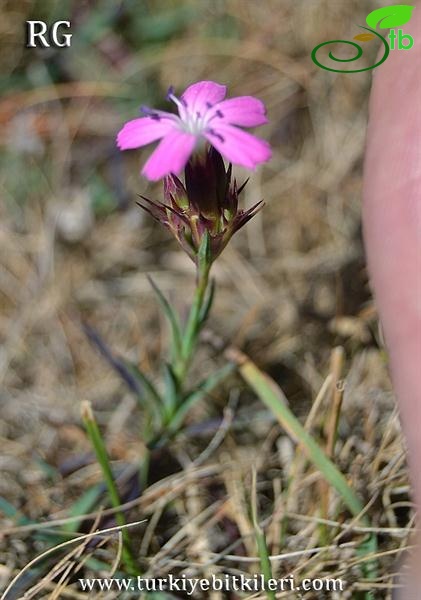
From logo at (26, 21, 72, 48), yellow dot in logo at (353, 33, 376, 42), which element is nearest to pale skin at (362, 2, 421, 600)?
yellow dot in logo at (353, 33, 376, 42)

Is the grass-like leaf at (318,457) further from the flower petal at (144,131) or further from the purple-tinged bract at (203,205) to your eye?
the flower petal at (144,131)

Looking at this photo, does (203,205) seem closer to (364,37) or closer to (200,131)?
(200,131)

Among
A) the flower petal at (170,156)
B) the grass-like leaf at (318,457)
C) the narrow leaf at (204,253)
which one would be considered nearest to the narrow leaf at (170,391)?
the grass-like leaf at (318,457)

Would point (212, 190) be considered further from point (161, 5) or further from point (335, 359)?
point (161, 5)

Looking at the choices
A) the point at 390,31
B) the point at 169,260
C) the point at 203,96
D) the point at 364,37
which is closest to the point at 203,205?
the point at 203,96

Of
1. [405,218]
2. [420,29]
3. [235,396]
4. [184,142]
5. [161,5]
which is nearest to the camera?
[184,142]

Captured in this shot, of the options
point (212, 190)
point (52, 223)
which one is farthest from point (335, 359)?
point (52, 223)

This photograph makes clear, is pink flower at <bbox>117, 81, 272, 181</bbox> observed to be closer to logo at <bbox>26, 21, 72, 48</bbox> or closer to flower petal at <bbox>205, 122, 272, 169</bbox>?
flower petal at <bbox>205, 122, 272, 169</bbox>
